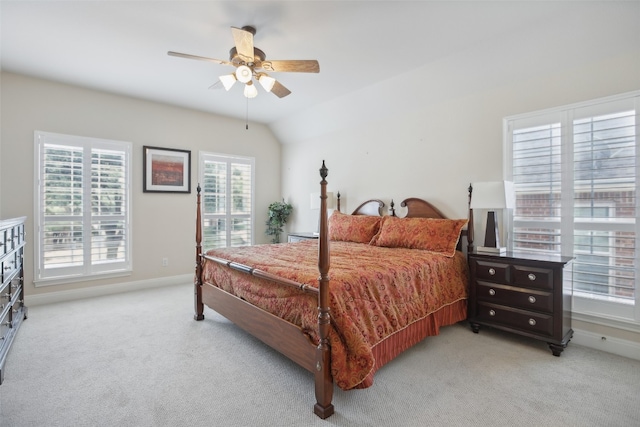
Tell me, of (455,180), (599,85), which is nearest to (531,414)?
(455,180)

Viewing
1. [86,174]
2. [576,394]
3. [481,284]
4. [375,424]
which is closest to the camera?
[375,424]

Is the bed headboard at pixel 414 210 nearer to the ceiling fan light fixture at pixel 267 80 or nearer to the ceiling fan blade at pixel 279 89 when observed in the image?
the ceiling fan blade at pixel 279 89

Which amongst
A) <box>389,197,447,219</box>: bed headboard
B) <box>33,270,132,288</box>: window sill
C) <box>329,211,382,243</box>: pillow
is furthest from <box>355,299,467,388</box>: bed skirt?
<box>33,270,132,288</box>: window sill

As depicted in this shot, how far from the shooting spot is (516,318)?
2.83 meters

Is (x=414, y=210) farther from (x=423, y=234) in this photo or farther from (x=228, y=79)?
(x=228, y=79)

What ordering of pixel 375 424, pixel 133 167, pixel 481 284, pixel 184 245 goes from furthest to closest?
pixel 184 245 < pixel 133 167 < pixel 481 284 < pixel 375 424

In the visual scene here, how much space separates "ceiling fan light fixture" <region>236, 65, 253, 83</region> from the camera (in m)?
2.79

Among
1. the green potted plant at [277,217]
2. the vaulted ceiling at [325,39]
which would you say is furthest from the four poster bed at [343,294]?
the green potted plant at [277,217]

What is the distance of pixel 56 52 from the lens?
10.6 feet

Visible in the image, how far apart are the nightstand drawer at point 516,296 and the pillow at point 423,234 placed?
0.45 meters

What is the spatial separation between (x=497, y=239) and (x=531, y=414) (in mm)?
1691

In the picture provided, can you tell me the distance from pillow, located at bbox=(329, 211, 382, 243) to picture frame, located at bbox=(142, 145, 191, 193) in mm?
2564

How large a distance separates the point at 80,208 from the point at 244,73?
10.1 feet

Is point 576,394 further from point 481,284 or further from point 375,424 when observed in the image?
point 375,424
